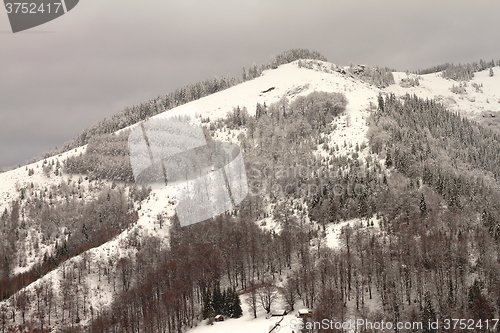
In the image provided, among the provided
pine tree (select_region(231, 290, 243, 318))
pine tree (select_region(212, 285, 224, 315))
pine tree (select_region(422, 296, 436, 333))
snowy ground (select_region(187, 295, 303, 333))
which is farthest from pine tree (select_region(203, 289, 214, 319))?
pine tree (select_region(422, 296, 436, 333))

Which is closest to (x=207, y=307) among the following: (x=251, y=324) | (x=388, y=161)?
(x=251, y=324)

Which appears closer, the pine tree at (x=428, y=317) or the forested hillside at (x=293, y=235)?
the pine tree at (x=428, y=317)

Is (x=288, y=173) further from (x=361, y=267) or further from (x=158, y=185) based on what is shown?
(x=361, y=267)

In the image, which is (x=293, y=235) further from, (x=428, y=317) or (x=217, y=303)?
(x=428, y=317)

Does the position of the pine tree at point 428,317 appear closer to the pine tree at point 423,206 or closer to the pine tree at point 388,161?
the pine tree at point 423,206

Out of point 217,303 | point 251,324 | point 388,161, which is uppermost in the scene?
point 388,161

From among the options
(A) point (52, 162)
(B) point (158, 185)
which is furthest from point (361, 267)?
(A) point (52, 162)

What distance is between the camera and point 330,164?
13600 cm

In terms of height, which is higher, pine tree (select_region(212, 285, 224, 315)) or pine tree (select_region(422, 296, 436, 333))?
pine tree (select_region(422, 296, 436, 333))

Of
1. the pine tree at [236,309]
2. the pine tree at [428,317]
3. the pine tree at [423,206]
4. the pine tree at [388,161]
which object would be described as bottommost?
the pine tree at [236,309]

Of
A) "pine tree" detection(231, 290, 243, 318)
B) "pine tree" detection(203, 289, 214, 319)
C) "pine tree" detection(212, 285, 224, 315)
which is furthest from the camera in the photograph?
"pine tree" detection(212, 285, 224, 315)

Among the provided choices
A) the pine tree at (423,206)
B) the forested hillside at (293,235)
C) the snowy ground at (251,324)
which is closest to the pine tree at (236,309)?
the forested hillside at (293,235)

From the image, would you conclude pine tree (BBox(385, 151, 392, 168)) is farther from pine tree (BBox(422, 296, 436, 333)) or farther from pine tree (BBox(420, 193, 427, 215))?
pine tree (BBox(422, 296, 436, 333))

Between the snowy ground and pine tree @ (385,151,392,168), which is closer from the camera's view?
Result: the snowy ground
